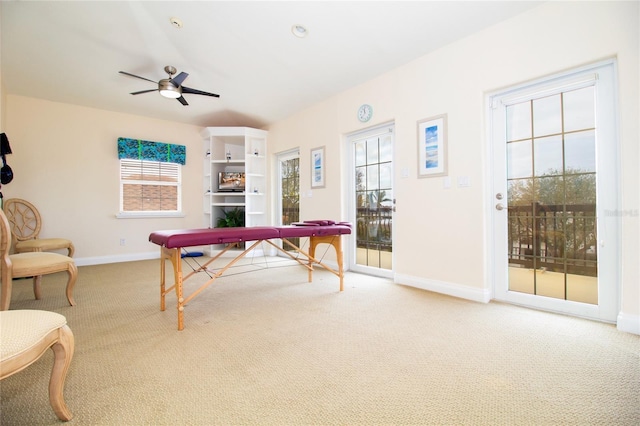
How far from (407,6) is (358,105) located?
4.77 ft

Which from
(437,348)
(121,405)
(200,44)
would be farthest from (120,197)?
(437,348)

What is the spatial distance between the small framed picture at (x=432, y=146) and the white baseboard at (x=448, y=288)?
1.19 metres

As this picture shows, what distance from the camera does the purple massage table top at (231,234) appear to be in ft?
6.77

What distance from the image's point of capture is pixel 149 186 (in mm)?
5277

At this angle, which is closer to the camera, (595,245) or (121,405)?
(121,405)

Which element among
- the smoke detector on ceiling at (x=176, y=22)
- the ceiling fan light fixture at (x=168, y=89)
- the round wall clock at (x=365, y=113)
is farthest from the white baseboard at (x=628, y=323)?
the ceiling fan light fixture at (x=168, y=89)

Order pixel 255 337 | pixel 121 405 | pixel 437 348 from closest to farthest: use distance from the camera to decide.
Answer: pixel 121 405 → pixel 437 348 → pixel 255 337

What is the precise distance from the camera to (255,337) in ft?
6.47

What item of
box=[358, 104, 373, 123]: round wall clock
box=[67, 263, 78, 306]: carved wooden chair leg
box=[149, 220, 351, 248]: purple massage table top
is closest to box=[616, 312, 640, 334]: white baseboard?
box=[149, 220, 351, 248]: purple massage table top

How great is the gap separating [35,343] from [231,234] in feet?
4.61

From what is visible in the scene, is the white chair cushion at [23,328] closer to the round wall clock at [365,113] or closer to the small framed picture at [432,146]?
the small framed picture at [432,146]

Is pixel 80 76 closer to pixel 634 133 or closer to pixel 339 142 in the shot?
pixel 339 142

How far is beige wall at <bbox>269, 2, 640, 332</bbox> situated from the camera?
2.05m

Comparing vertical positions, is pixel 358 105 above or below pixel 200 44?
below
